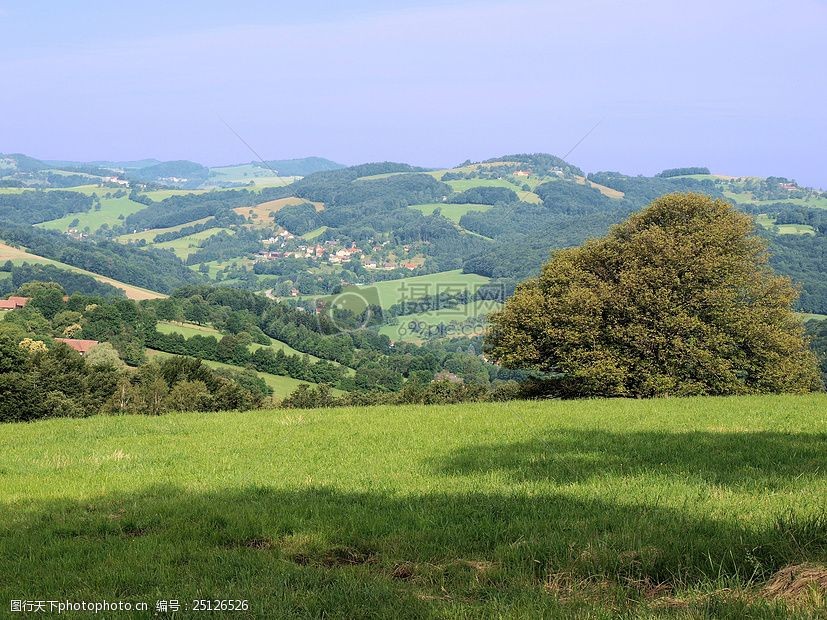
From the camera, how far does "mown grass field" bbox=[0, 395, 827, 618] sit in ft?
17.6

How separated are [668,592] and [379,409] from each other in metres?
16.8

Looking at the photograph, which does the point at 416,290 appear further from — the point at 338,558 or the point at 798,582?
the point at 798,582

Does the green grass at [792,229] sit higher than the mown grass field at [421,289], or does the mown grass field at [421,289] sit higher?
the green grass at [792,229]

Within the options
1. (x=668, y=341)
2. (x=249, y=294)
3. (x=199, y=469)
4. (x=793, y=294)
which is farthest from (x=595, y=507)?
(x=249, y=294)

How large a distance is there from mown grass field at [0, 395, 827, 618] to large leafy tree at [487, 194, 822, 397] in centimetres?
1359

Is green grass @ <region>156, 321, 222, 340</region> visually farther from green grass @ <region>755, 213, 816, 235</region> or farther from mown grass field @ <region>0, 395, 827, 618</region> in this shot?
green grass @ <region>755, 213, 816, 235</region>

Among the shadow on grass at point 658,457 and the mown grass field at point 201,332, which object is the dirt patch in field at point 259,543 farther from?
the mown grass field at point 201,332

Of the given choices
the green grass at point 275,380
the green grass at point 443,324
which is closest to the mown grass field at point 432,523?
the green grass at point 275,380

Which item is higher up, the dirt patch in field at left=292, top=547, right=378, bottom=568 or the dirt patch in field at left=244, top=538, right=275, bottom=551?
the dirt patch in field at left=292, top=547, right=378, bottom=568

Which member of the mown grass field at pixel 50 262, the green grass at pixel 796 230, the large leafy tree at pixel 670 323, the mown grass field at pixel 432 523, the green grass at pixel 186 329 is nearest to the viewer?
the mown grass field at pixel 432 523

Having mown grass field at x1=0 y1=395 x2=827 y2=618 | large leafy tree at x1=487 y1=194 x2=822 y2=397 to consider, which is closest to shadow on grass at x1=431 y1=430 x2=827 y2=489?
mown grass field at x1=0 y1=395 x2=827 y2=618

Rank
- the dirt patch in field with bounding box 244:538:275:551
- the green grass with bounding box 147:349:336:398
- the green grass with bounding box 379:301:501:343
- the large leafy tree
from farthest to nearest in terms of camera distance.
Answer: the green grass with bounding box 379:301:501:343 < the green grass with bounding box 147:349:336:398 < the large leafy tree < the dirt patch in field with bounding box 244:538:275:551

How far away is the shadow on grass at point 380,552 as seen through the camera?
17.8 ft

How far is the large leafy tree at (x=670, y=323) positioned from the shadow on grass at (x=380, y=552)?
2125cm
